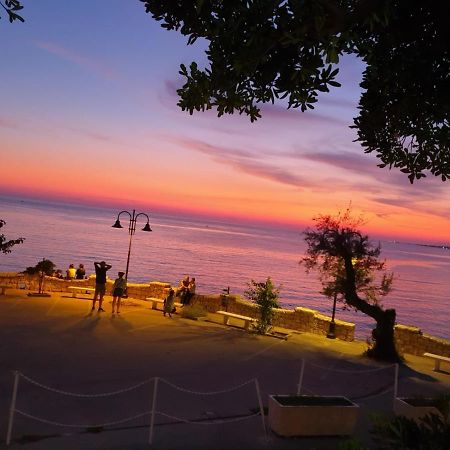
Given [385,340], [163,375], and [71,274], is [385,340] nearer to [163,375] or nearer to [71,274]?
[163,375]

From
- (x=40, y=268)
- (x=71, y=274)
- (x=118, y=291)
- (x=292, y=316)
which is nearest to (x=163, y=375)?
(x=118, y=291)

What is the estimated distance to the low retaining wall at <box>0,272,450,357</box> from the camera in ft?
65.4

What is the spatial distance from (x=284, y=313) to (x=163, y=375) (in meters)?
10.9

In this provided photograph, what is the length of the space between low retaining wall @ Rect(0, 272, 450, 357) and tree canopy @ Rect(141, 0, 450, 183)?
13723 mm

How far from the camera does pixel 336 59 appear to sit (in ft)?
16.3

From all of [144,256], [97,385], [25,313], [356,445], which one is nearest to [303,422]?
[97,385]

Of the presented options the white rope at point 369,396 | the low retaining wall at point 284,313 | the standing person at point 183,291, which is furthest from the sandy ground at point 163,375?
the standing person at point 183,291

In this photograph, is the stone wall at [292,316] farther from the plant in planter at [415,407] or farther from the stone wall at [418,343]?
the plant in planter at [415,407]

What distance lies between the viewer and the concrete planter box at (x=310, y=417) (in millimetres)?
8750

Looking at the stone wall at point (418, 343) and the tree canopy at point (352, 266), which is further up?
the tree canopy at point (352, 266)

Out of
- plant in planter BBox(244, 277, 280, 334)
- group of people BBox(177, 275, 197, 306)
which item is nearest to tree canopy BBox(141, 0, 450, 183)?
plant in planter BBox(244, 277, 280, 334)

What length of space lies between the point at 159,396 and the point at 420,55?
300 inches

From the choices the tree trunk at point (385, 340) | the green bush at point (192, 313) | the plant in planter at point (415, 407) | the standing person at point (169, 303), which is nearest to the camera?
the plant in planter at point (415, 407)

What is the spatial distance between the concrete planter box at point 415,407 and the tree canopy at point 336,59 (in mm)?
4423
